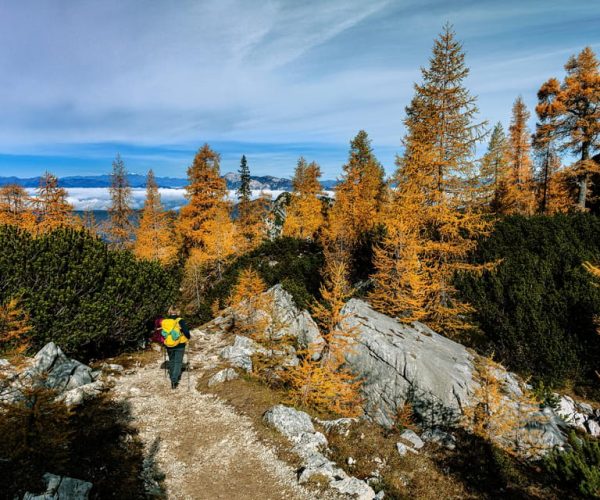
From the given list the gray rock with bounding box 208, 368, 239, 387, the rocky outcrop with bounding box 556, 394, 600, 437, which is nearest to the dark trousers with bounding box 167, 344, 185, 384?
the gray rock with bounding box 208, 368, 239, 387

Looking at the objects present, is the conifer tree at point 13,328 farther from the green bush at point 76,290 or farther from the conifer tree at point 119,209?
the conifer tree at point 119,209

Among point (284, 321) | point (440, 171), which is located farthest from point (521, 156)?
point (284, 321)

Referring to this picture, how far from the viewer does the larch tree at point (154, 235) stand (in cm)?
3069

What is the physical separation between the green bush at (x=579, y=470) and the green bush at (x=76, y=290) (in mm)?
13609

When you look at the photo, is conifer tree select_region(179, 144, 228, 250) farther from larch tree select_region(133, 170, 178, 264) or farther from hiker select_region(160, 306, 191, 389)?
hiker select_region(160, 306, 191, 389)

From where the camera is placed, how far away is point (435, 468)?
839 cm

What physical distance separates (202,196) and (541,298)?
80.2ft

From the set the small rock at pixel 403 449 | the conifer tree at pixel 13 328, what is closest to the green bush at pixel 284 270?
the small rock at pixel 403 449

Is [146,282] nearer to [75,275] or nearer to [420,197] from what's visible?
[75,275]

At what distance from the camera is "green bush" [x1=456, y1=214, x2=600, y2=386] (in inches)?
602

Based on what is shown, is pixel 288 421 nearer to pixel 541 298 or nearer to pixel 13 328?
pixel 13 328

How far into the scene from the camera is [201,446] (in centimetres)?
805

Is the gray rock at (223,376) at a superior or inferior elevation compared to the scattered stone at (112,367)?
A: inferior

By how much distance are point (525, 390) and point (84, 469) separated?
1531 cm
